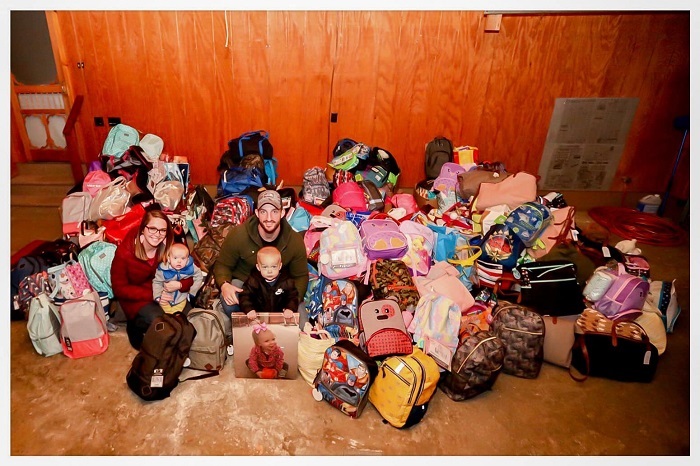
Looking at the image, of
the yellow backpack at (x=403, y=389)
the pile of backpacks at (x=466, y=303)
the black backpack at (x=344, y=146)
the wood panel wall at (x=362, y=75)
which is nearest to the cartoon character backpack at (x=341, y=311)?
the pile of backpacks at (x=466, y=303)

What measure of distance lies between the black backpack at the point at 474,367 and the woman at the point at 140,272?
195 centimetres

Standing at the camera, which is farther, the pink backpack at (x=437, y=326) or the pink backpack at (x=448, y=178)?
the pink backpack at (x=448, y=178)

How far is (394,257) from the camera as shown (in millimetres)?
3465

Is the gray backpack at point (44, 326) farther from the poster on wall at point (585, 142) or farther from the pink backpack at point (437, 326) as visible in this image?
the poster on wall at point (585, 142)

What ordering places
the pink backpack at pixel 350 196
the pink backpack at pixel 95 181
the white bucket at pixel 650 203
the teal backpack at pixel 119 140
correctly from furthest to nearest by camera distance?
the white bucket at pixel 650 203 < the teal backpack at pixel 119 140 < the pink backpack at pixel 350 196 < the pink backpack at pixel 95 181

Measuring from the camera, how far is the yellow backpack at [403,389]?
96.8 inches

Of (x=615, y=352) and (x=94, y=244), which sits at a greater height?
(x=94, y=244)

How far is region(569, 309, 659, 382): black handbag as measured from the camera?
2838 mm

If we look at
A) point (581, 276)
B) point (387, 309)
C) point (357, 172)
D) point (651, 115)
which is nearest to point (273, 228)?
point (387, 309)

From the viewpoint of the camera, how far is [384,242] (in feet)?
11.3

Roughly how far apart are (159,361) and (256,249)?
94cm

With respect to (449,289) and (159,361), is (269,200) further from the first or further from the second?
(449,289)

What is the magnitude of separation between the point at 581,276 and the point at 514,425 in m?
1.41

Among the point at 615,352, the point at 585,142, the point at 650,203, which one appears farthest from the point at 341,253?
the point at 650,203
